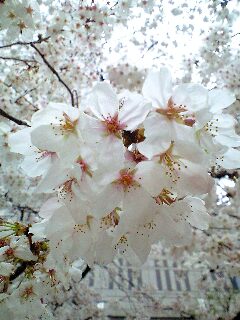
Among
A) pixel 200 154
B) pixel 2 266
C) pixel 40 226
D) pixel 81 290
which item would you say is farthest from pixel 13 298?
pixel 81 290

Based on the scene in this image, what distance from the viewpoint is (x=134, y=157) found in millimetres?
1154

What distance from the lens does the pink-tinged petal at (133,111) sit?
110 cm

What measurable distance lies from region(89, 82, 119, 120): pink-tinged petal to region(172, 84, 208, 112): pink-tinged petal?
22cm

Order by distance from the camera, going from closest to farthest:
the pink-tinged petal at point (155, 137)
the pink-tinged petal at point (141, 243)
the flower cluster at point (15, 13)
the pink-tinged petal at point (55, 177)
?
1. the pink-tinged petal at point (155, 137)
2. the pink-tinged petal at point (55, 177)
3. the pink-tinged petal at point (141, 243)
4. the flower cluster at point (15, 13)

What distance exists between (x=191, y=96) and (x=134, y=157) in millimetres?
274

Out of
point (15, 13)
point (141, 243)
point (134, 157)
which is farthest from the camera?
point (15, 13)

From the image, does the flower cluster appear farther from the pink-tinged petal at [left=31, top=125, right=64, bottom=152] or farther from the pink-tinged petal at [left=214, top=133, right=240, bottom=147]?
the pink-tinged petal at [left=214, top=133, right=240, bottom=147]

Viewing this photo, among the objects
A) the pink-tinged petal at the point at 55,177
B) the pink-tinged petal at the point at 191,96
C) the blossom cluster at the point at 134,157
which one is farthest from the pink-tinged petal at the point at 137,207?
the pink-tinged petal at the point at 191,96

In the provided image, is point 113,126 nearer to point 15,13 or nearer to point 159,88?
point 159,88

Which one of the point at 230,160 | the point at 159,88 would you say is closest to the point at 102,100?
the point at 159,88

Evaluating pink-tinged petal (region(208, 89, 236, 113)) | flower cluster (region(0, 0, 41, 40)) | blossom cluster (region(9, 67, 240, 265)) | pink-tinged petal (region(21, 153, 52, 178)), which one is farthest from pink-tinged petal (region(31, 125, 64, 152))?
flower cluster (region(0, 0, 41, 40))

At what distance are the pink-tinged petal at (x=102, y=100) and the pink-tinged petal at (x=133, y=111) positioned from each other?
0.05 metres

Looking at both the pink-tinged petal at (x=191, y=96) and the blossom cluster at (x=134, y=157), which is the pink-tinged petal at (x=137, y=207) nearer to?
the blossom cluster at (x=134, y=157)

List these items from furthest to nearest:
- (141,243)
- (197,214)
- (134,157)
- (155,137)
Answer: (197,214), (141,243), (134,157), (155,137)
